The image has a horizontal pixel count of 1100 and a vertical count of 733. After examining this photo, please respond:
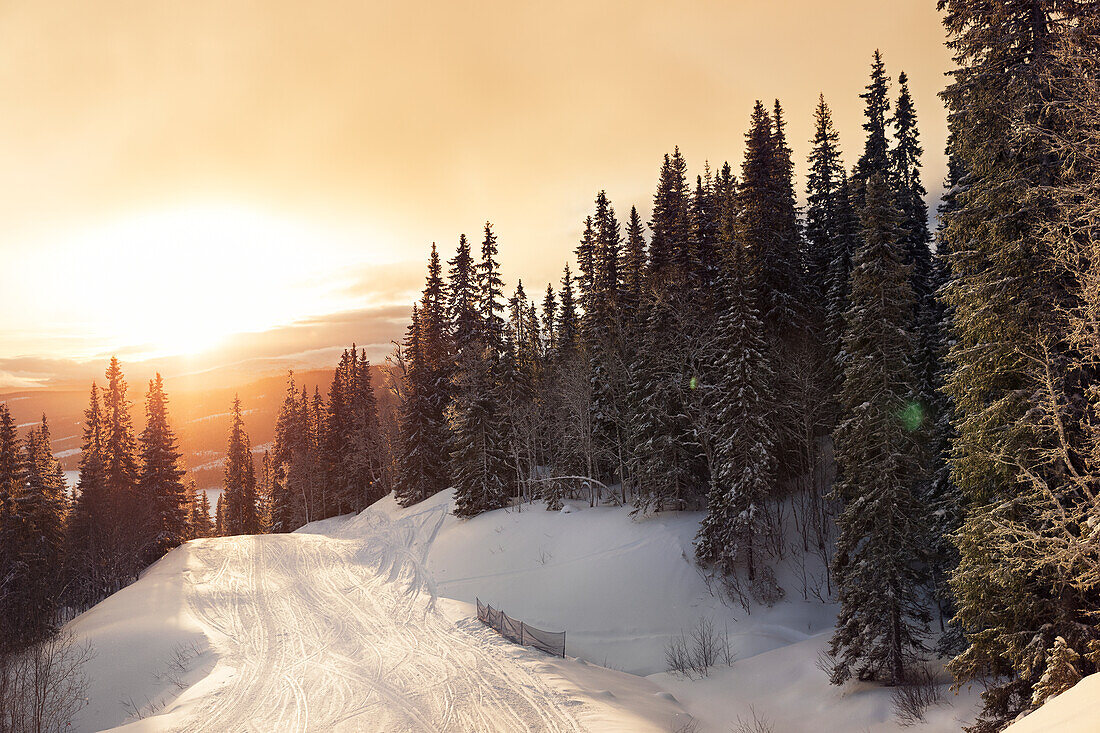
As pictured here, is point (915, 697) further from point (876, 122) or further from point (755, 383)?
point (876, 122)

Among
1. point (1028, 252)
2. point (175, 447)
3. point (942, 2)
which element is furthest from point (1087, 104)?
point (175, 447)

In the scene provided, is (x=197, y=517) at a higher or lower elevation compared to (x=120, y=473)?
lower

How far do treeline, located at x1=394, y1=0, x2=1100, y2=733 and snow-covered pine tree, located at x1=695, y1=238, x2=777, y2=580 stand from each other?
0.14 m

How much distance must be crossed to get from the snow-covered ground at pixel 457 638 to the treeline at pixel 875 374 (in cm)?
213

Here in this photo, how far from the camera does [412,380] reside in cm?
4697

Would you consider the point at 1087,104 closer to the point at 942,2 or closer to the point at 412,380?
the point at 942,2

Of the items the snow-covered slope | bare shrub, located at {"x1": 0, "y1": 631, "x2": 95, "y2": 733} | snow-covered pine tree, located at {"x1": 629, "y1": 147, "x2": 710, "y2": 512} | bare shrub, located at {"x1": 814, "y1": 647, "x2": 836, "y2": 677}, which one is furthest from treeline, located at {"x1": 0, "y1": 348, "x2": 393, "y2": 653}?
the snow-covered slope

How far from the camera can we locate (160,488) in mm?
46906

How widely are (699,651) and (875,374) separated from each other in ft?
45.0

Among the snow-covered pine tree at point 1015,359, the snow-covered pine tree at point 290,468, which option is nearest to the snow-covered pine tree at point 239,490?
the snow-covered pine tree at point 290,468

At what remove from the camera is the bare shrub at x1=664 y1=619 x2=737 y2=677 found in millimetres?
21294

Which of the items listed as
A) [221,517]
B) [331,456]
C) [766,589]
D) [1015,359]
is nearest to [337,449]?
[331,456]

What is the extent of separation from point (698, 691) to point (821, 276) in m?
28.2

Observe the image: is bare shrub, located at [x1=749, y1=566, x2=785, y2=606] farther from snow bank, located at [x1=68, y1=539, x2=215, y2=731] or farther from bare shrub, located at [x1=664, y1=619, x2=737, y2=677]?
snow bank, located at [x1=68, y1=539, x2=215, y2=731]
